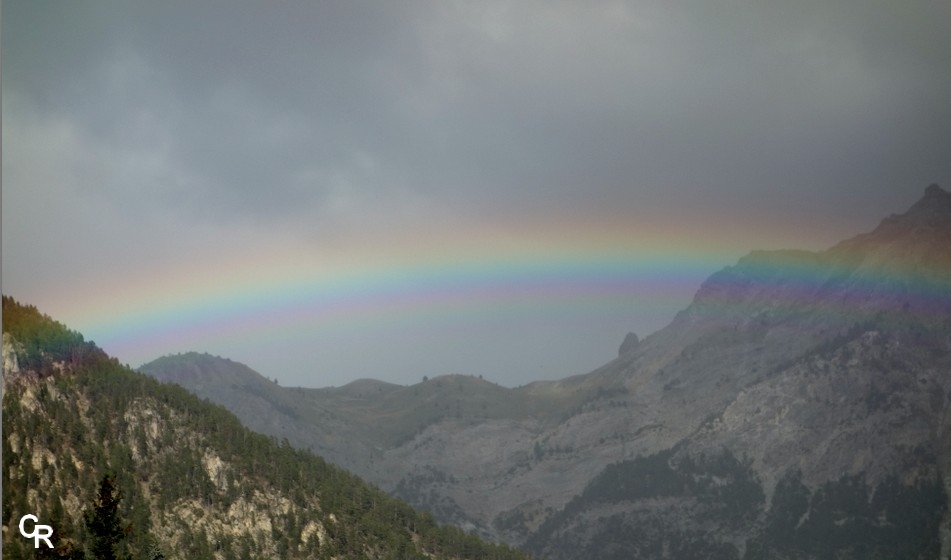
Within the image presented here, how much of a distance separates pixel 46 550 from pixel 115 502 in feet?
34.4

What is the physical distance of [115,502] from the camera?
135 meters

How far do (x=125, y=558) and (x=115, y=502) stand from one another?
9027 mm

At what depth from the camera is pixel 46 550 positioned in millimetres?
134625

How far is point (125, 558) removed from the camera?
139 meters

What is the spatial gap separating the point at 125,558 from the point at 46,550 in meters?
9.88
